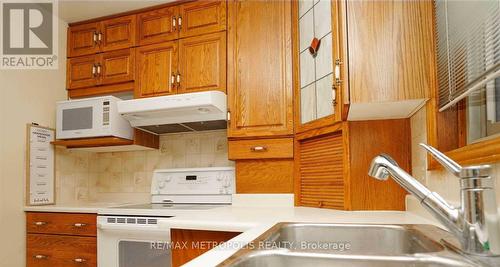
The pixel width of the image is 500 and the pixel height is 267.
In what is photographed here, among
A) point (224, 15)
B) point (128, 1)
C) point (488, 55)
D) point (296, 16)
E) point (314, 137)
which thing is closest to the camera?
point (488, 55)

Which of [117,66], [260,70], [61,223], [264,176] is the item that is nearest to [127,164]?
[61,223]

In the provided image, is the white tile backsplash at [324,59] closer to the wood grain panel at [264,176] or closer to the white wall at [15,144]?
the wood grain panel at [264,176]

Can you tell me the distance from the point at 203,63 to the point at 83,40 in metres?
1.05

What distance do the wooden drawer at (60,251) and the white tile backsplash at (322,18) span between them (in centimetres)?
179

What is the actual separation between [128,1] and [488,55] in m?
2.18

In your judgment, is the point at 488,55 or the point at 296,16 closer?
the point at 488,55

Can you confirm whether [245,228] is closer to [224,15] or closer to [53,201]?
[224,15]

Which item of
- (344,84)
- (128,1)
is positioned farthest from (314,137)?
(128,1)

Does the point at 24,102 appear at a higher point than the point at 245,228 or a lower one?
higher

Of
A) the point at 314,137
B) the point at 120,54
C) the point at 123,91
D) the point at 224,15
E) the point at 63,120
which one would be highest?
the point at 224,15

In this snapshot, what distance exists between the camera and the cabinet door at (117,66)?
7.88 ft

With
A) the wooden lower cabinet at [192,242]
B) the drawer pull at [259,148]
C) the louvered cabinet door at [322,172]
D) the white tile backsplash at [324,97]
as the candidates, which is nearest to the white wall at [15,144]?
the wooden lower cabinet at [192,242]

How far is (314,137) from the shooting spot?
1.83 meters

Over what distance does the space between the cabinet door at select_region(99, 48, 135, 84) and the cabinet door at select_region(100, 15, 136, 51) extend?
0.05 m
